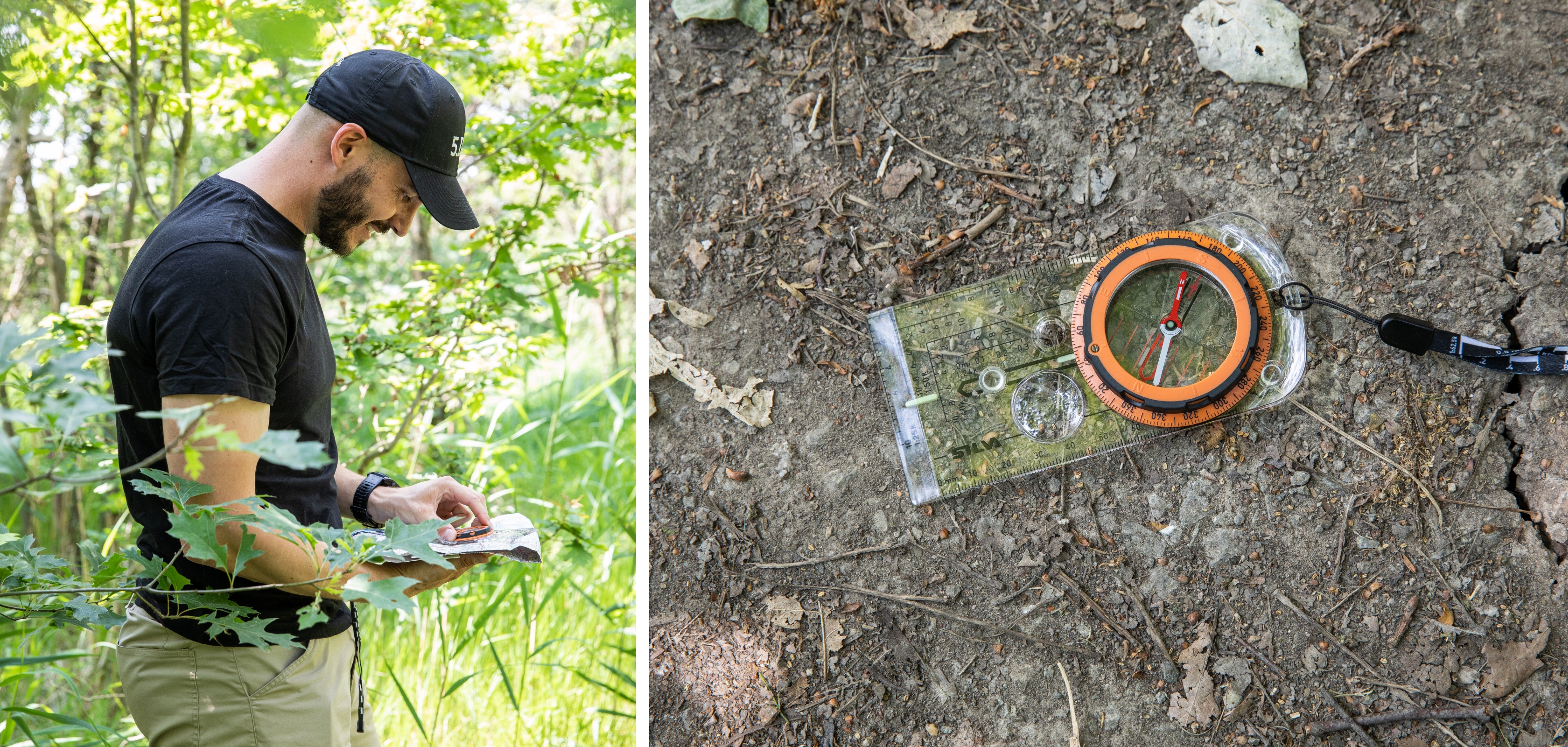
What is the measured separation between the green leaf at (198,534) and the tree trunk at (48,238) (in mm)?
2611

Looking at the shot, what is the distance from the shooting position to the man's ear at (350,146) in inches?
63.1

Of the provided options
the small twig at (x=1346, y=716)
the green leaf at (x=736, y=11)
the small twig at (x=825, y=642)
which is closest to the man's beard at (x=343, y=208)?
the green leaf at (x=736, y=11)

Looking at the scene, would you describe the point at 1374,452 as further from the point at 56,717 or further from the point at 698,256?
the point at 56,717

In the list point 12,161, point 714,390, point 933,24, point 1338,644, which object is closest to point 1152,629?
point 1338,644

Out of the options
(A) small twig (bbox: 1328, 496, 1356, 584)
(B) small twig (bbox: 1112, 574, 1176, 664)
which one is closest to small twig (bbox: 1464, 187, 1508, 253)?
(A) small twig (bbox: 1328, 496, 1356, 584)

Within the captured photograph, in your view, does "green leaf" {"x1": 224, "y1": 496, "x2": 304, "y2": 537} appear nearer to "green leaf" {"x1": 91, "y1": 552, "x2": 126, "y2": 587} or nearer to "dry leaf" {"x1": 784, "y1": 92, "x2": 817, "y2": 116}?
"green leaf" {"x1": 91, "y1": 552, "x2": 126, "y2": 587}

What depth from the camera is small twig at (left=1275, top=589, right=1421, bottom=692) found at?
2.12 metres

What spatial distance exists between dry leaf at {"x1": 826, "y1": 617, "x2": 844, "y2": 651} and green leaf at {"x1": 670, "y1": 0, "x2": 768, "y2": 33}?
5.15ft

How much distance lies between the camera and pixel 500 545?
5.72ft

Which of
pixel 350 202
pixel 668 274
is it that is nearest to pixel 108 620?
pixel 350 202

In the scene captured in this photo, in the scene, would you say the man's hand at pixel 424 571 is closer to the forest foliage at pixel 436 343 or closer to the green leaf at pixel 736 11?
the forest foliage at pixel 436 343

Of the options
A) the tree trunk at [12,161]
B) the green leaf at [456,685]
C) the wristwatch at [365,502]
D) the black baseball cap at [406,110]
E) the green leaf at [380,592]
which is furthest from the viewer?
the tree trunk at [12,161]

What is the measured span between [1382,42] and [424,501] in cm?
254

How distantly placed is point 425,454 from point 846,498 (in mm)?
1630
